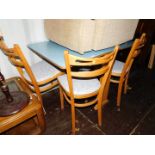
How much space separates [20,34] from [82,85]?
0.83 m

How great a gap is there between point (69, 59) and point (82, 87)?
411mm

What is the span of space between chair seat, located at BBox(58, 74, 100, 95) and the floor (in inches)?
19.1

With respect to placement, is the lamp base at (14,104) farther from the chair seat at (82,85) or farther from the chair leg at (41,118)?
the chair seat at (82,85)

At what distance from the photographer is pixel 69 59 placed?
0.88 meters

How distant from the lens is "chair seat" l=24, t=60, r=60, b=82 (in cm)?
133

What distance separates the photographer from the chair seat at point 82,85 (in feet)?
3.86

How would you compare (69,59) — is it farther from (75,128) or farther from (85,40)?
(75,128)

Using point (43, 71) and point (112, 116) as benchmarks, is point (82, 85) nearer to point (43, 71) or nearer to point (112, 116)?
point (43, 71)

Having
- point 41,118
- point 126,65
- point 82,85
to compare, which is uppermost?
point 126,65

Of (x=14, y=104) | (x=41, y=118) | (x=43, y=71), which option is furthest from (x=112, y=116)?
(x=14, y=104)

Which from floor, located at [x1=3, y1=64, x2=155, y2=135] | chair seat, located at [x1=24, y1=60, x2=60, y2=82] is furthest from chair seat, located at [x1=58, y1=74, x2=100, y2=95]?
floor, located at [x1=3, y1=64, x2=155, y2=135]

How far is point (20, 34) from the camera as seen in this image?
1336 millimetres
